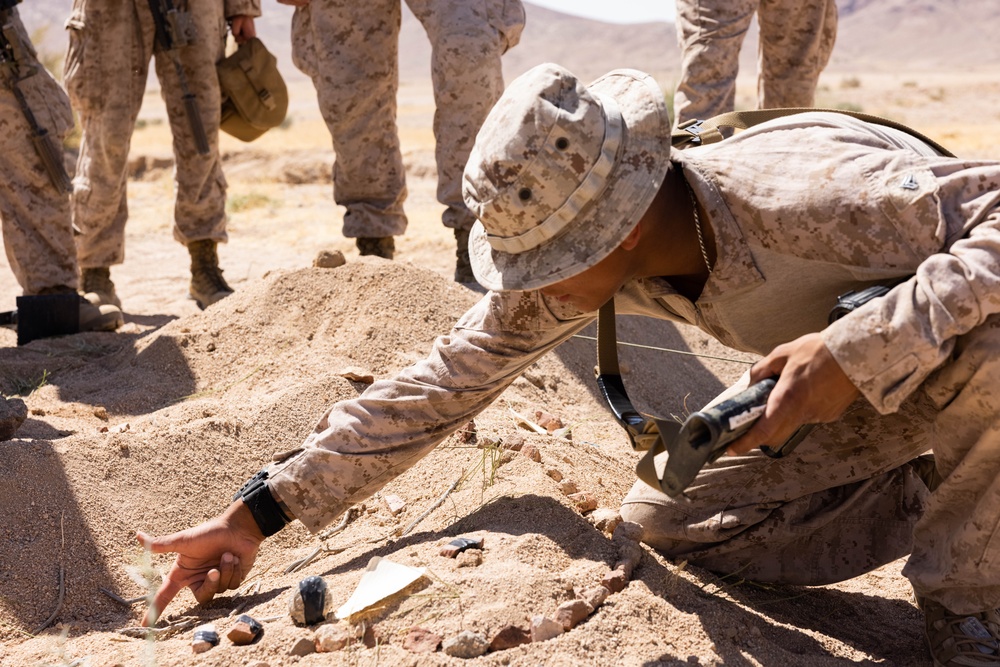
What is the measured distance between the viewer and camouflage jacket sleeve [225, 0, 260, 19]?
16.6 feet

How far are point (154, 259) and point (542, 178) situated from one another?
5228 mm

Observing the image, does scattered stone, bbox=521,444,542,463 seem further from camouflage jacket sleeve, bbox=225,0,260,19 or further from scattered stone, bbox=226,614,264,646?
camouflage jacket sleeve, bbox=225,0,260,19

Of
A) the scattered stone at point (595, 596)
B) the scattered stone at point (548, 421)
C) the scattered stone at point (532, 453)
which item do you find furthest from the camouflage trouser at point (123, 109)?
the scattered stone at point (595, 596)

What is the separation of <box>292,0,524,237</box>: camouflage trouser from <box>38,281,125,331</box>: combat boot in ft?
3.53

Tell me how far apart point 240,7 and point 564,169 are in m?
3.66

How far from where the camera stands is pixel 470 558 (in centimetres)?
217

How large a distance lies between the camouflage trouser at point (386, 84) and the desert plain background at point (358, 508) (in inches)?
25.0

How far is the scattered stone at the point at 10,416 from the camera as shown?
2883 millimetres

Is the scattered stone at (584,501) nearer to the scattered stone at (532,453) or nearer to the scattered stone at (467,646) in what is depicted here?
the scattered stone at (532,453)

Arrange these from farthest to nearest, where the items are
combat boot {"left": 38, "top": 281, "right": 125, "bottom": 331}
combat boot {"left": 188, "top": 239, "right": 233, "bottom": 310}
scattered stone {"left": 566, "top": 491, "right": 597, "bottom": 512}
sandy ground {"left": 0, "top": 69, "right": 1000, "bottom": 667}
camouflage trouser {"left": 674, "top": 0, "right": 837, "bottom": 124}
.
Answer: combat boot {"left": 188, "top": 239, "right": 233, "bottom": 310}
combat boot {"left": 38, "top": 281, "right": 125, "bottom": 331}
camouflage trouser {"left": 674, "top": 0, "right": 837, "bottom": 124}
scattered stone {"left": 566, "top": 491, "right": 597, "bottom": 512}
sandy ground {"left": 0, "top": 69, "right": 1000, "bottom": 667}

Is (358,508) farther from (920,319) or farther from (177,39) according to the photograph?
(177,39)

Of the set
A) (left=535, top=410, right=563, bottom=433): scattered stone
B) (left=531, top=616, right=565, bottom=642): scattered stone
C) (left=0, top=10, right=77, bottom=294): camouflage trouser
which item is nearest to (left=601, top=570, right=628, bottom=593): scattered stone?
(left=531, top=616, right=565, bottom=642): scattered stone

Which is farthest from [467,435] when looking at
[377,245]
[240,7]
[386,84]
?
[240,7]

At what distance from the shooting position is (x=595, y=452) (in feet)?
10.1
